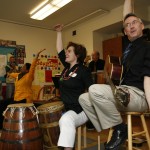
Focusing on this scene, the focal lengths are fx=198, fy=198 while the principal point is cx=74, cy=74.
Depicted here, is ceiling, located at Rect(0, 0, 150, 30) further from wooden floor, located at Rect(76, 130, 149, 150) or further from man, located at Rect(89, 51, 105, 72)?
wooden floor, located at Rect(76, 130, 149, 150)

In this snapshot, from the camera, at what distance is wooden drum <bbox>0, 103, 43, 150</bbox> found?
5.74 feet

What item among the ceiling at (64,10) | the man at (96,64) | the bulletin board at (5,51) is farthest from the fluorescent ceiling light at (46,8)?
the man at (96,64)

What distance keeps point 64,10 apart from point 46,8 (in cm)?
52

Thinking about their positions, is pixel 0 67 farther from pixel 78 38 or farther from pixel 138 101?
pixel 138 101

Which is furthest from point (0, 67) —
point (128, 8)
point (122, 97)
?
point (122, 97)

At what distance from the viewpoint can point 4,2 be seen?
3926mm

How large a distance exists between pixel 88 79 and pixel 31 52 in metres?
3.75

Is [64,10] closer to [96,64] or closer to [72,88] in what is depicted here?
[96,64]

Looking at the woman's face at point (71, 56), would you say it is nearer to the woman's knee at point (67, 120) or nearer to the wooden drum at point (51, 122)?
the wooden drum at point (51, 122)

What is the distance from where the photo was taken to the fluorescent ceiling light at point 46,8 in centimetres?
380

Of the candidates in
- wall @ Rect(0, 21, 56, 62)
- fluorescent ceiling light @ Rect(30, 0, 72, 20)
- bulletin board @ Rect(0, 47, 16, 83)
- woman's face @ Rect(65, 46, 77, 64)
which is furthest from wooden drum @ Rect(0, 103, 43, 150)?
wall @ Rect(0, 21, 56, 62)

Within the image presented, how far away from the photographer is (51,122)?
1917 mm

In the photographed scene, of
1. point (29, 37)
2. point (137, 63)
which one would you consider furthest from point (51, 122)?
point (29, 37)

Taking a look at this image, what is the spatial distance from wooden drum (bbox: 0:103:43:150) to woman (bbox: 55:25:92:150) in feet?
1.06
